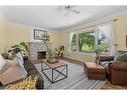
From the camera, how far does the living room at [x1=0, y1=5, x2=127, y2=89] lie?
2969 millimetres

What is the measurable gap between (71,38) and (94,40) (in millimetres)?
2126

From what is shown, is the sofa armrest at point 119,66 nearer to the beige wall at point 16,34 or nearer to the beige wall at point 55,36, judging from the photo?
the beige wall at point 55,36

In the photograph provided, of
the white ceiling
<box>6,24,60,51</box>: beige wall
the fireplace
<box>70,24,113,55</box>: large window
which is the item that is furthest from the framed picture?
the white ceiling

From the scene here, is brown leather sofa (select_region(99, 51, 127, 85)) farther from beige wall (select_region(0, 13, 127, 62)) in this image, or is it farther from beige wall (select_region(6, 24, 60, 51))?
beige wall (select_region(6, 24, 60, 51))

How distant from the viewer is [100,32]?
16.2ft

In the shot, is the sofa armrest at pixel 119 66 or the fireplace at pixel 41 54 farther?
the fireplace at pixel 41 54

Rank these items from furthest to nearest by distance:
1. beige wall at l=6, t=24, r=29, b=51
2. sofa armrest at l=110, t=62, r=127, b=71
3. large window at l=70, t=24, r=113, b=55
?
1. beige wall at l=6, t=24, r=29, b=51
2. large window at l=70, t=24, r=113, b=55
3. sofa armrest at l=110, t=62, r=127, b=71

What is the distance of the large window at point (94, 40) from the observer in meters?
4.56

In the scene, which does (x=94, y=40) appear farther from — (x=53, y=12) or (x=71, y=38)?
(x=53, y=12)

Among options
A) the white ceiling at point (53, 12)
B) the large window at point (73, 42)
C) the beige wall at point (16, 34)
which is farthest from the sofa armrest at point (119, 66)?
the beige wall at point (16, 34)

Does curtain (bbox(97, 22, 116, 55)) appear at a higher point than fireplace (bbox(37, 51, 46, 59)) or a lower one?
higher

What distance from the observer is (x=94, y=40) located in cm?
536

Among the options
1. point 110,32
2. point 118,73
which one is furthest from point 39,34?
point 118,73

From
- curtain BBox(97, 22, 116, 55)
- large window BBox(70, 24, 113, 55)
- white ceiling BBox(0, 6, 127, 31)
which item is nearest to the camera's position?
white ceiling BBox(0, 6, 127, 31)
